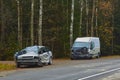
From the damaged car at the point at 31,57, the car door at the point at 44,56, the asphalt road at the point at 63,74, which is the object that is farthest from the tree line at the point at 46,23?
the asphalt road at the point at 63,74

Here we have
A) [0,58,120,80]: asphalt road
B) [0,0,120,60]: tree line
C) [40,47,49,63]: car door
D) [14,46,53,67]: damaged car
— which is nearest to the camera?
[0,58,120,80]: asphalt road

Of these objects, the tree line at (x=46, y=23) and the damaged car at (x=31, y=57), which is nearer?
the damaged car at (x=31, y=57)

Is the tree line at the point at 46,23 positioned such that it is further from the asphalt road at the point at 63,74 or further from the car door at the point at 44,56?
the asphalt road at the point at 63,74

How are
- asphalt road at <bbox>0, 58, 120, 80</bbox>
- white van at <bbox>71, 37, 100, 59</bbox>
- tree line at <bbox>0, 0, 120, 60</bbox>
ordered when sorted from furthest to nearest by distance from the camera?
tree line at <bbox>0, 0, 120, 60</bbox>, white van at <bbox>71, 37, 100, 59</bbox>, asphalt road at <bbox>0, 58, 120, 80</bbox>

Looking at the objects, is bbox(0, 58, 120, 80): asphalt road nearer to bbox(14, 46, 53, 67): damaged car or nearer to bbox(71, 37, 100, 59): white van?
bbox(14, 46, 53, 67): damaged car

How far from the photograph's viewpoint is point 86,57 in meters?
49.2

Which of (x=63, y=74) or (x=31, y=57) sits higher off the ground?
(x=31, y=57)


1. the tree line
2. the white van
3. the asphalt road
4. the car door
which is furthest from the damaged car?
the white van

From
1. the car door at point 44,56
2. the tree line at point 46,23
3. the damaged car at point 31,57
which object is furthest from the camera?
the tree line at point 46,23

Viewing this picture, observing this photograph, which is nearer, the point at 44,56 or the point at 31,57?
the point at 31,57

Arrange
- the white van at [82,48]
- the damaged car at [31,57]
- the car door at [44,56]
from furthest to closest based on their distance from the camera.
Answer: the white van at [82,48], the car door at [44,56], the damaged car at [31,57]

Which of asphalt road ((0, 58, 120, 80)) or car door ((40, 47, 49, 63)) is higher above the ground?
car door ((40, 47, 49, 63))

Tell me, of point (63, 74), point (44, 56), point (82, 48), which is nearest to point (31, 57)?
point (44, 56)

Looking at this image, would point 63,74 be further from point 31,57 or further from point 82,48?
point 82,48
